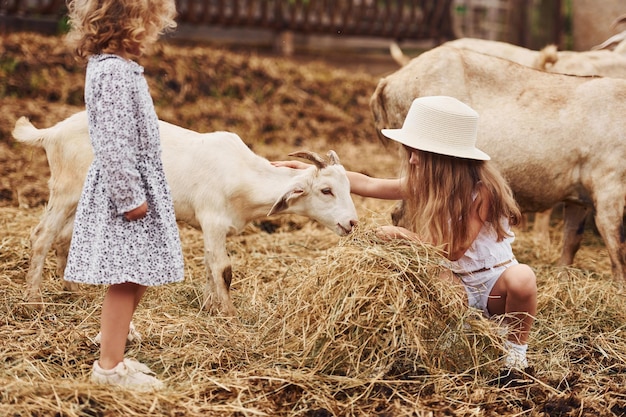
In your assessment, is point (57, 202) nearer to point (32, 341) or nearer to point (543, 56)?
point (32, 341)

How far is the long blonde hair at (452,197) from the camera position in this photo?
3.87 m

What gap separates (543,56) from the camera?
6.64 metres

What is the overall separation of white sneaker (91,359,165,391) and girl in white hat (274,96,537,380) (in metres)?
1.25

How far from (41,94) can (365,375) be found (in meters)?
6.90

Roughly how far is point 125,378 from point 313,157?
1463 mm

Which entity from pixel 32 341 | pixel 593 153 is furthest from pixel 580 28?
pixel 32 341

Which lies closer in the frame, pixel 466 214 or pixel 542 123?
pixel 466 214

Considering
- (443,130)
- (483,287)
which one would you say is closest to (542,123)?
(443,130)

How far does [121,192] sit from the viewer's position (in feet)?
10.6

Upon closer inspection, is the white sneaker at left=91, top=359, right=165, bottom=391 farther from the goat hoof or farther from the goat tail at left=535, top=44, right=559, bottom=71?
the goat tail at left=535, top=44, right=559, bottom=71

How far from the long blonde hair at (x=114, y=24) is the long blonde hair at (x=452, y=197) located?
4.69ft

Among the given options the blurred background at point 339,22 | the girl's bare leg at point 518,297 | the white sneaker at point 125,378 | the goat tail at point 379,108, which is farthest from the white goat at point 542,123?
the blurred background at point 339,22

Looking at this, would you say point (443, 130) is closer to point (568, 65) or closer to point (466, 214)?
point (466, 214)

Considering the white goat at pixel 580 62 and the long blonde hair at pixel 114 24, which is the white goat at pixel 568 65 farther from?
the long blonde hair at pixel 114 24
